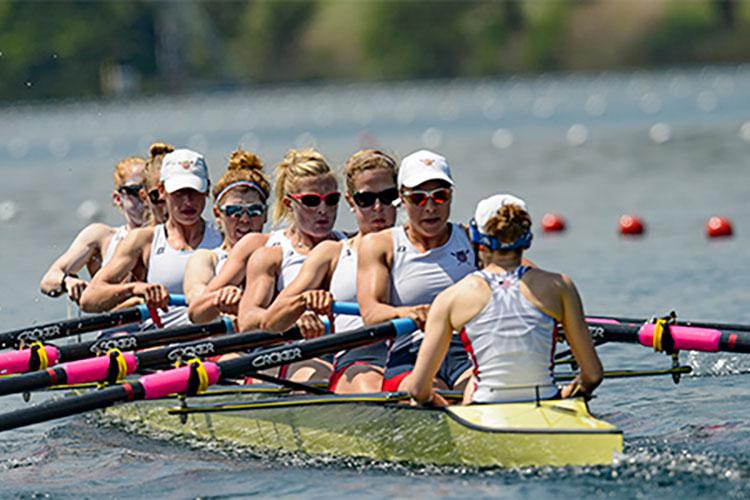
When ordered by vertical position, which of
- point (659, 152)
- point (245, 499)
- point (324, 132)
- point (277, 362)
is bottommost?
point (245, 499)

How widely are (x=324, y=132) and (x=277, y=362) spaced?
4423cm

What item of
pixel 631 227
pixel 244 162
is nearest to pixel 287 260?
pixel 244 162

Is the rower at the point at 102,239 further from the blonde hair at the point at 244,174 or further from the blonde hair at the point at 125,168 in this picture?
the blonde hair at the point at 244,174

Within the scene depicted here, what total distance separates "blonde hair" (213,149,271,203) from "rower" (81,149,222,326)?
25 cm

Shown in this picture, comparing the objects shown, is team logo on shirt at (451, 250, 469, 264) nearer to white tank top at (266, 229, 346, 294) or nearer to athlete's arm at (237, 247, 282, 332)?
white tank top at (266, 229, 346, 294)

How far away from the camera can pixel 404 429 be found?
8102mm

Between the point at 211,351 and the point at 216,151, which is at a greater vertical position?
the point at 216,151

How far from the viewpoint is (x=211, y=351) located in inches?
361

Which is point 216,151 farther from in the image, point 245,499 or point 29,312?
point 245,499

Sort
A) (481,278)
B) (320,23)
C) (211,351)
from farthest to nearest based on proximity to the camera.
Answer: (320,23)
(211,351)
(481,278)

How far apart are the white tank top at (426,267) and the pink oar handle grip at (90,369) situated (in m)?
1.65

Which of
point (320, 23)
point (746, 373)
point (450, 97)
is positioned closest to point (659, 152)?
point (746, 373)

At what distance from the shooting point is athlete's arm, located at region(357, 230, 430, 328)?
27.8ft

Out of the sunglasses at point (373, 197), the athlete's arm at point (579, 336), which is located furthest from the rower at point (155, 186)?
the athlete's arm at point (579, 336)
